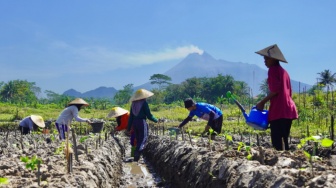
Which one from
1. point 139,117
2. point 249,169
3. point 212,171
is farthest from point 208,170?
point 139,117

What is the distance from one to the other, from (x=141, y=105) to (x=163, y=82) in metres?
125

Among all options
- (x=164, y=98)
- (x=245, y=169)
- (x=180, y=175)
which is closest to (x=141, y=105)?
(x=180, y=175)

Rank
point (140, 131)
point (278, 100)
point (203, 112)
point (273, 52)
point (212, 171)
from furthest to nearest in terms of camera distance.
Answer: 1. point (140, 131)
2. point (203, 112)
3. point (273, 52)
4. point (278, 100)
5. point (212, 171)

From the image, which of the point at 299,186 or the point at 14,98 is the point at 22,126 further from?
the point at 14,98

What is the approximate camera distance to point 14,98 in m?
80.1

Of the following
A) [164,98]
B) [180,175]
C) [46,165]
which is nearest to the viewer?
[46,165]

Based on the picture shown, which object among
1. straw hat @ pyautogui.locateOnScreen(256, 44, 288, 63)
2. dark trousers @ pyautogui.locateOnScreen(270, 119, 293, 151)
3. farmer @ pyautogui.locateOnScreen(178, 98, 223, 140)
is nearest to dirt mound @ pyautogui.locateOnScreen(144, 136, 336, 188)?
dark trousers @ pyautogui.locateOnScreen(270, 119, 293, 151)

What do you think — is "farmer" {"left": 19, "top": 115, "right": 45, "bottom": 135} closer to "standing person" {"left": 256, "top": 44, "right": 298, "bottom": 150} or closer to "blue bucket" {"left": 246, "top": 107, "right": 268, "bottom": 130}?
"blue bucket" {"left": 246, "top": 107, "right": 268, "bottom": 130}

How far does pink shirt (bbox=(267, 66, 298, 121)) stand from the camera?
16.8 ft

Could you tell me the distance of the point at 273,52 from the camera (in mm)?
5266

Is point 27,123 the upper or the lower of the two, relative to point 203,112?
lower

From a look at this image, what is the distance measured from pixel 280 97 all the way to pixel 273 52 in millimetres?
592

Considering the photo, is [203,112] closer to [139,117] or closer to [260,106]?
[139,117]

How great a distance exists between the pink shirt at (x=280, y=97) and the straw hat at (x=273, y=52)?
0.13m
